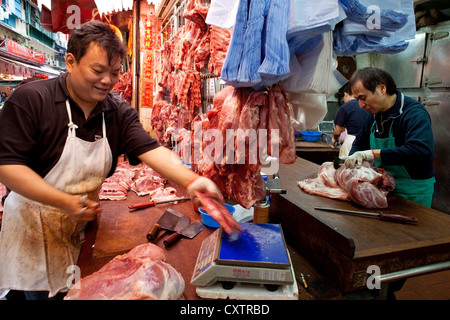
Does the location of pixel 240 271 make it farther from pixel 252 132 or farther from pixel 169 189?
pixel 169 189

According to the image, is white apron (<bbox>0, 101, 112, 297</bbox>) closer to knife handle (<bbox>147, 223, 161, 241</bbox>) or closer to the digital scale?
knife handle (<bbox>147, 223, 161, 241</bbox>)

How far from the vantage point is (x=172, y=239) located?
6.72 feet

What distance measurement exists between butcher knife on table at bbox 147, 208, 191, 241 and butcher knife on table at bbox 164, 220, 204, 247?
51 millimetres

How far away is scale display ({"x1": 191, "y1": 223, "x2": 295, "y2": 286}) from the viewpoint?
54.5 inches

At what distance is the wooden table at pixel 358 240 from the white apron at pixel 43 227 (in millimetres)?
1569

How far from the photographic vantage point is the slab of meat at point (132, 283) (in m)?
1.44

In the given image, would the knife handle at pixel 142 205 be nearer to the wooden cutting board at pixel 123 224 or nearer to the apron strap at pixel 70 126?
the wooden cutting board at pixel 123 224

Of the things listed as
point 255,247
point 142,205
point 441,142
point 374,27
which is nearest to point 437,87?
point 441,142

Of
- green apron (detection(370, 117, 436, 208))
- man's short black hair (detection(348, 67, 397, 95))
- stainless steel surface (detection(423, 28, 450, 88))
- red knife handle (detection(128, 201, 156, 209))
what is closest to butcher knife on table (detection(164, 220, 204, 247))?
red knife handle (detection(128, 201, 156, 209))

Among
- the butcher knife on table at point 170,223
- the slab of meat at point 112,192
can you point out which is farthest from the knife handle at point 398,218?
the slab of meat at point 112,192

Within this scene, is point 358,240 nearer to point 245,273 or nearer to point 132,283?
point 245,273
